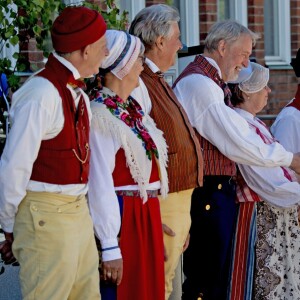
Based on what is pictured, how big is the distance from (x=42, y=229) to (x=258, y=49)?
7188 mm

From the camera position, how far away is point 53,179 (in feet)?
12.3

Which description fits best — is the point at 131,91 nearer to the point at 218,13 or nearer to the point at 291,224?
the point at 291,224

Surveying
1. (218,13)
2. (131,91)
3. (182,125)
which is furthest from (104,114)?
(218,13)

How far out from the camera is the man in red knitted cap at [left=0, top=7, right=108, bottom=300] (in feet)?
11.9

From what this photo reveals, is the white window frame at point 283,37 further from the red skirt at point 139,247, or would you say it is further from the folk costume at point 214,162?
the red skirt at point 139,247

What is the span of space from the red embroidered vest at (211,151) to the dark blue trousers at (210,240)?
12 cm

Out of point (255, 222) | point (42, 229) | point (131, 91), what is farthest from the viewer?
point (255, 222)

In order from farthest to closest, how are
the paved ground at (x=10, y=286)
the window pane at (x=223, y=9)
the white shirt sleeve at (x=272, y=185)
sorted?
the window pane at (x=223, y=9)
the paved ground at (x=10, y=286)
the white shirt sleeve at (x=272, y=185)

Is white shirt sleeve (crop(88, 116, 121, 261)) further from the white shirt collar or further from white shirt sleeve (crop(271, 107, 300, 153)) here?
white shirt sleeve (crop(271, 107, 300, 153))

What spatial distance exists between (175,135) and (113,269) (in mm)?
816

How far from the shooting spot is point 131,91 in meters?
4.38

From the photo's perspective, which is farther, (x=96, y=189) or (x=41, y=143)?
(x=96, y=189)

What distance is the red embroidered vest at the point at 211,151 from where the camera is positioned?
495cm

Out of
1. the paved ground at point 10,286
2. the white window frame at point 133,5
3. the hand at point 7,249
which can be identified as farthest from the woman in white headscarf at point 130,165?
the white window frame at point 133,5
